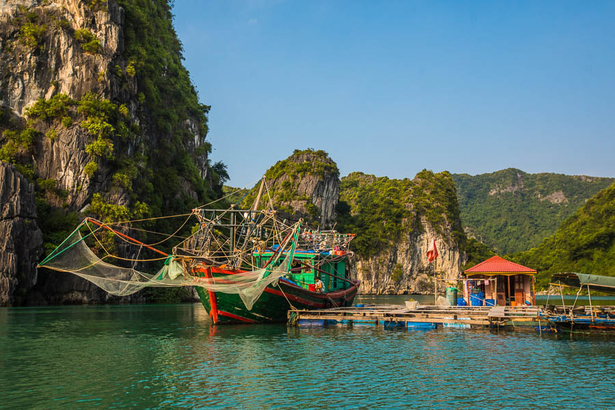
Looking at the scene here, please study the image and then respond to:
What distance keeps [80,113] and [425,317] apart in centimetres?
4074

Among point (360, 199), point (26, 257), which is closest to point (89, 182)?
point (26, 257)

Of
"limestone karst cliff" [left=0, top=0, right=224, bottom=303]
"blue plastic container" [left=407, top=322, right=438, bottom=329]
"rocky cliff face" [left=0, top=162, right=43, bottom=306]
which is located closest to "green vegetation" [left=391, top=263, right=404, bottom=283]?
"limestone karst cliff" [left=0, top=0, right=224, bottom=303]

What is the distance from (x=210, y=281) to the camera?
2138 cm

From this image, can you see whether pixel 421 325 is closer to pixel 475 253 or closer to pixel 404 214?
pixel 404 214

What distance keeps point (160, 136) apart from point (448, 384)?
57.7 metres

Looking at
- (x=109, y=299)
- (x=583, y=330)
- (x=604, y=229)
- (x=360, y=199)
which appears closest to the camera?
(x=583, y=330)

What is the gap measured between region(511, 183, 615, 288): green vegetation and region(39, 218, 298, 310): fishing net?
217 ft

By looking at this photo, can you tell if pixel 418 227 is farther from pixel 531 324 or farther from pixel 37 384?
pixel 37 384

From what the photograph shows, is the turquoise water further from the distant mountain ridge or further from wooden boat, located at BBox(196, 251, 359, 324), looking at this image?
the distant mountain ridge

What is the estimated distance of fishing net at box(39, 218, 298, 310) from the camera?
54.1 ft

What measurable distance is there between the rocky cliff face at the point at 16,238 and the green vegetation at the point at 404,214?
75274 mm

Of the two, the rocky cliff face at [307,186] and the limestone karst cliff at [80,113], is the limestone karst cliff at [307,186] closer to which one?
the rocky cliff face at [307,186]

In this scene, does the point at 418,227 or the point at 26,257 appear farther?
the point at 418,227

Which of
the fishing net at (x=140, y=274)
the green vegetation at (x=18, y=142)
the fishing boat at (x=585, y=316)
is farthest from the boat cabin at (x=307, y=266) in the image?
the green vegetation at (x=18, y=142)
